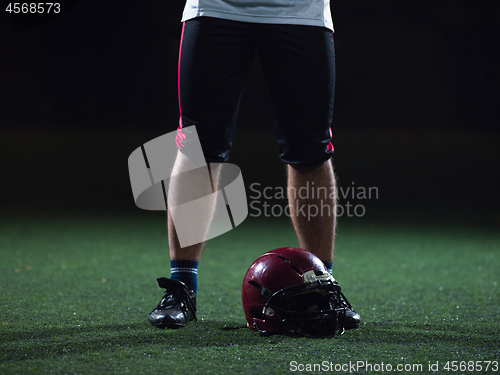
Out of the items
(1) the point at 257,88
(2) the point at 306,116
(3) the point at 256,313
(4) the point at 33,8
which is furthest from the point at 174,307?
(1) the point at 257,88

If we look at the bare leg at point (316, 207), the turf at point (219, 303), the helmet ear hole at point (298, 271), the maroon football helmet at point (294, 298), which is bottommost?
the turf at point (219, 303)

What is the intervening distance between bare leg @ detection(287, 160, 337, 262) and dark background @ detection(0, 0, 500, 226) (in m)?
3.50

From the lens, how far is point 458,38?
5188mm

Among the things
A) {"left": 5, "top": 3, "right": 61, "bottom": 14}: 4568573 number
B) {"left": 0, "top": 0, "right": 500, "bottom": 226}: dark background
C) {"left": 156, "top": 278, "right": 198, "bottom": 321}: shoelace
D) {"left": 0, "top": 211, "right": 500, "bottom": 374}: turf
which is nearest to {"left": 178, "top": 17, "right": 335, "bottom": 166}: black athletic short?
{"left": 156, "top": 278, "right": 198, "bottom": 321}: shoelace

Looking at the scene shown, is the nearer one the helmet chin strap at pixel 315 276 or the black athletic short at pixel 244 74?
the helmet chin strap at pixel 315 276

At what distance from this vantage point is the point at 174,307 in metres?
1.10

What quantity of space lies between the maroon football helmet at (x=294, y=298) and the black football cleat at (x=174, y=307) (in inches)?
5.8

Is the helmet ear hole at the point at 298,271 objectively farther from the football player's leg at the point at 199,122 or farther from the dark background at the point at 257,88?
the dark background at the point at 257,88

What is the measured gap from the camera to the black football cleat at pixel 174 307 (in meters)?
1.07

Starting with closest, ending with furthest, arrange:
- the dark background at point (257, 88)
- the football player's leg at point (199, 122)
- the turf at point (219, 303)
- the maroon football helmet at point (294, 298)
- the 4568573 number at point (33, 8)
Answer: the turf at point (219, 303) → the maroon football helmet at point (294, 298) → the football player's leg at point (199, 122) → the 4568573 number at point (33, 8) → the dark background at point (257, 88)

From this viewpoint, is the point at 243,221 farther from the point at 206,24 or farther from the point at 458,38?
the point at 458,38

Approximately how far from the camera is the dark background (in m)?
4.85

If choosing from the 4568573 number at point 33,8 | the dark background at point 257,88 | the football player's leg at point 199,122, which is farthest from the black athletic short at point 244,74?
the dark background at point 257,88

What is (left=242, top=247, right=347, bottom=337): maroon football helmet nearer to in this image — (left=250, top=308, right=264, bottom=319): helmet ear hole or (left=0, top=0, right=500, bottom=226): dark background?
(left=250, top=308, right=264, bottom=319): helmet ear hole
